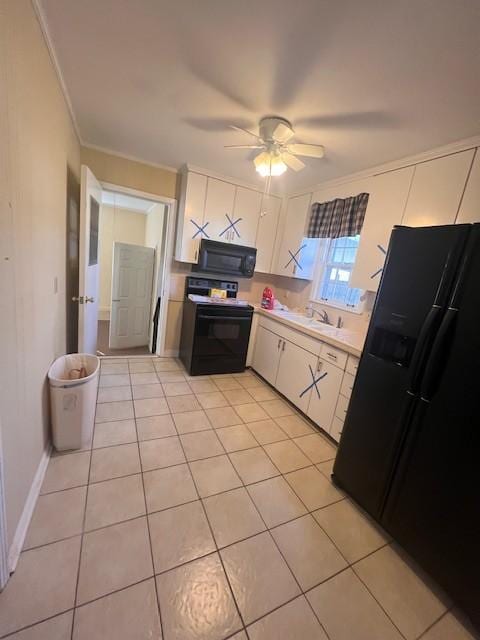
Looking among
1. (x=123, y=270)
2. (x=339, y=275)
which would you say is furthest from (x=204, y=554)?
(x=123, y=270)

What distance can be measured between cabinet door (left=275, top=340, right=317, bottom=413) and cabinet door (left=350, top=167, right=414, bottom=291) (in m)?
0.83

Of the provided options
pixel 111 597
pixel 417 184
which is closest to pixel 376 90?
pixel 417 184

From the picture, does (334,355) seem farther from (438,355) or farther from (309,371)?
(438,355)

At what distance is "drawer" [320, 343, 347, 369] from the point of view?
2.15 meters

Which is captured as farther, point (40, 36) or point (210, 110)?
point (210, 110)

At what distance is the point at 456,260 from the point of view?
4.07ft

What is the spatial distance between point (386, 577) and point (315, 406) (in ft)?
4.00

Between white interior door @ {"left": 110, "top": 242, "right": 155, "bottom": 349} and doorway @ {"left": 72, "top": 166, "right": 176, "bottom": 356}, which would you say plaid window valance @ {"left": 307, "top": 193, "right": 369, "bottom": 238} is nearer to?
doorway @ {"left": 72, "top": 166, "right": 176, "bottom": 356}

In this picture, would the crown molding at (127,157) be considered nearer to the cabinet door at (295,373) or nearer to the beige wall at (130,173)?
the beige wall at (130,173)

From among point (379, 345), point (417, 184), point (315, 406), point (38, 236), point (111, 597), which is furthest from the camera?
point (315, 406)

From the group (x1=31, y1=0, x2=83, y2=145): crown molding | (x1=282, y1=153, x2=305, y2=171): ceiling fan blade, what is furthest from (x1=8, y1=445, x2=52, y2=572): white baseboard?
(x1=282, y1=153, x2=305, y2=171): ceiling fan blade

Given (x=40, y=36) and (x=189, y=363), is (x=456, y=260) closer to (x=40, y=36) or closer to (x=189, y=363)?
(x=40, y=36)

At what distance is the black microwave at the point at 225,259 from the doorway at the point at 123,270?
491mm

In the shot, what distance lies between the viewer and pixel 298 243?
3.27 m
